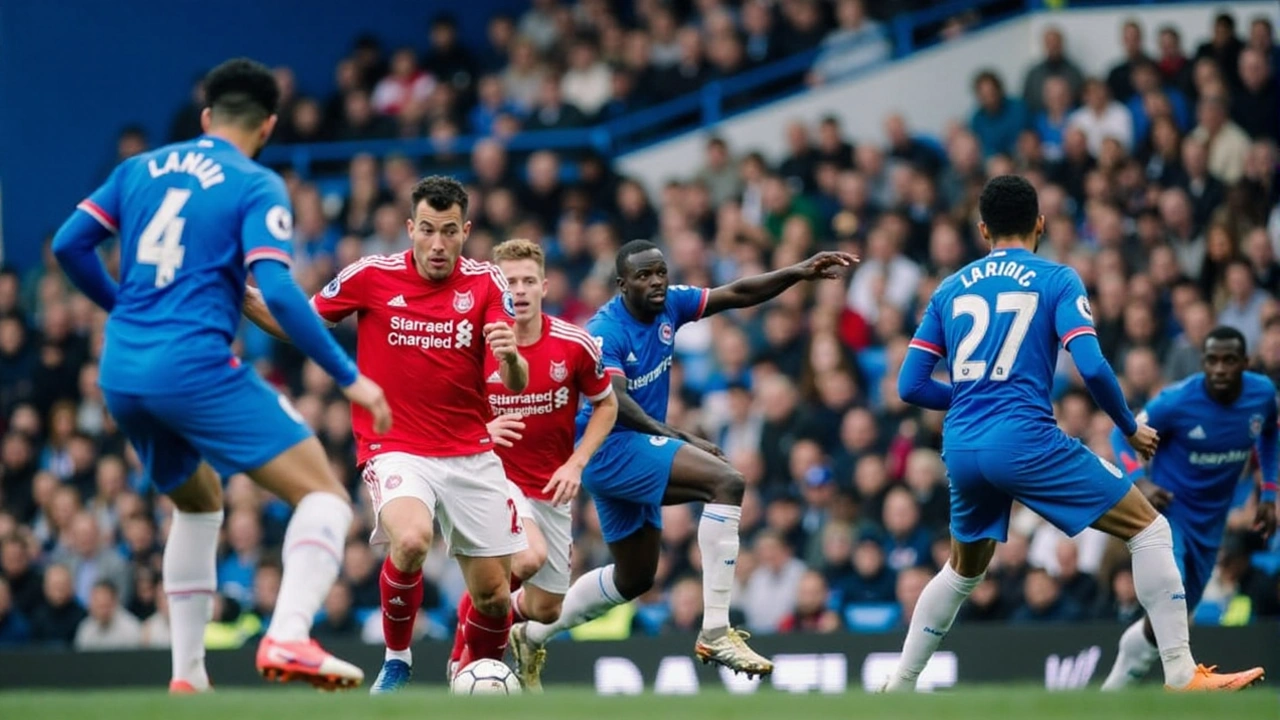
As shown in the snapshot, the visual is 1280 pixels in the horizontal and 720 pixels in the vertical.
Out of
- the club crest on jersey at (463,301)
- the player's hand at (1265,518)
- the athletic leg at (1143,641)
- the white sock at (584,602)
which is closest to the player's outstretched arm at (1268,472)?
the player's hand at (1265,518)

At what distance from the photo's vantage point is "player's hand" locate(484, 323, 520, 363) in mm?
8641

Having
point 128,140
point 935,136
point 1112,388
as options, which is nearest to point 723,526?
point 1112,388

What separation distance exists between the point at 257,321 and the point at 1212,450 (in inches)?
230

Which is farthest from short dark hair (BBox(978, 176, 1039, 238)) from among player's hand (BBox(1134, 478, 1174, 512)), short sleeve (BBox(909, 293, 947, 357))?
player's hand (BBox(1134, 478, 1174, 512))

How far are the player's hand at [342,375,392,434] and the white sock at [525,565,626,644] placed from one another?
3858 millimetres

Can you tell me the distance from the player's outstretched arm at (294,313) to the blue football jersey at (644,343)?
3.11m

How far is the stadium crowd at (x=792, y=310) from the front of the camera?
13.9m

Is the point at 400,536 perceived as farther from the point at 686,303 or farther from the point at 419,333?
the point at 686,303

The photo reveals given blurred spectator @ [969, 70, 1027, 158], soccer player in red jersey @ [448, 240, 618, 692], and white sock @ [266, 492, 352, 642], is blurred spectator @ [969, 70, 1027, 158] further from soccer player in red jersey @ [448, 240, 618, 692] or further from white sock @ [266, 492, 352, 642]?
white sock @ [266, 492, 352, 642]

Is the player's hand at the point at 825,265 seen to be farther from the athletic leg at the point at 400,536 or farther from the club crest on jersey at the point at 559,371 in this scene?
the athletic leg at the point at 400,536

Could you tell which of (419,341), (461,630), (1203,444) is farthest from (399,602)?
(1203,444)

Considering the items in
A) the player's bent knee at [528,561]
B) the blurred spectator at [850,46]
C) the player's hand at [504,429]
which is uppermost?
the blurred spectator at [850,46]

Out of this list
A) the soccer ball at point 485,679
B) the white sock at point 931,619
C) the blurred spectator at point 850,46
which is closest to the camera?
the white sock at point 931,619

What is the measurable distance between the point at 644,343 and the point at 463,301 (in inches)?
48.0
